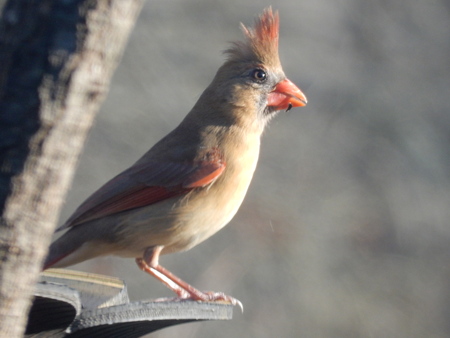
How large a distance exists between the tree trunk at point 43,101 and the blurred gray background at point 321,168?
422 cm

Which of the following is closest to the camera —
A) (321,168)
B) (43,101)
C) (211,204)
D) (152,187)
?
(43,101)

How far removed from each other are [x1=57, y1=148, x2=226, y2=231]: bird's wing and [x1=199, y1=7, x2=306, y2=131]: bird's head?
1.05 feet

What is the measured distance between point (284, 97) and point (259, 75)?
0.51ft

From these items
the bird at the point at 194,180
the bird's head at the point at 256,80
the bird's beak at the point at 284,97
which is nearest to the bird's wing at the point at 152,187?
the bird at the point at 194,180

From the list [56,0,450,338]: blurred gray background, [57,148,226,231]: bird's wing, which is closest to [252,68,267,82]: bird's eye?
[57,148,226,231]: bird's wing

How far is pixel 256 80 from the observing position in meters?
3.37

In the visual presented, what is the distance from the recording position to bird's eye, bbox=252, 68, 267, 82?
3.37m

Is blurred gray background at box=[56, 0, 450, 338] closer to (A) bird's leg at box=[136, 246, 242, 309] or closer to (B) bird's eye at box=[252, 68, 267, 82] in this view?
(A) bird's leg at box=[136, 246, 242, 309]

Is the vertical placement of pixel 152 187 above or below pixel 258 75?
below

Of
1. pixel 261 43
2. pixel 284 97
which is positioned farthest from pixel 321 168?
pixel 261 43

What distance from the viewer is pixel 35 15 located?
4.12 feet

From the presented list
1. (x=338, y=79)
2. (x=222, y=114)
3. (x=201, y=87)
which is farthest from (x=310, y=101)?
(x=222, y=114)

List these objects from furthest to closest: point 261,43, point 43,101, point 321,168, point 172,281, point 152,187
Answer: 1. point 321,168
2. point 261,43
3. point 172,281
4. point 152,187
5. point 43,101

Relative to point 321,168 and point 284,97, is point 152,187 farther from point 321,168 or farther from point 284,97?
point 321,168
